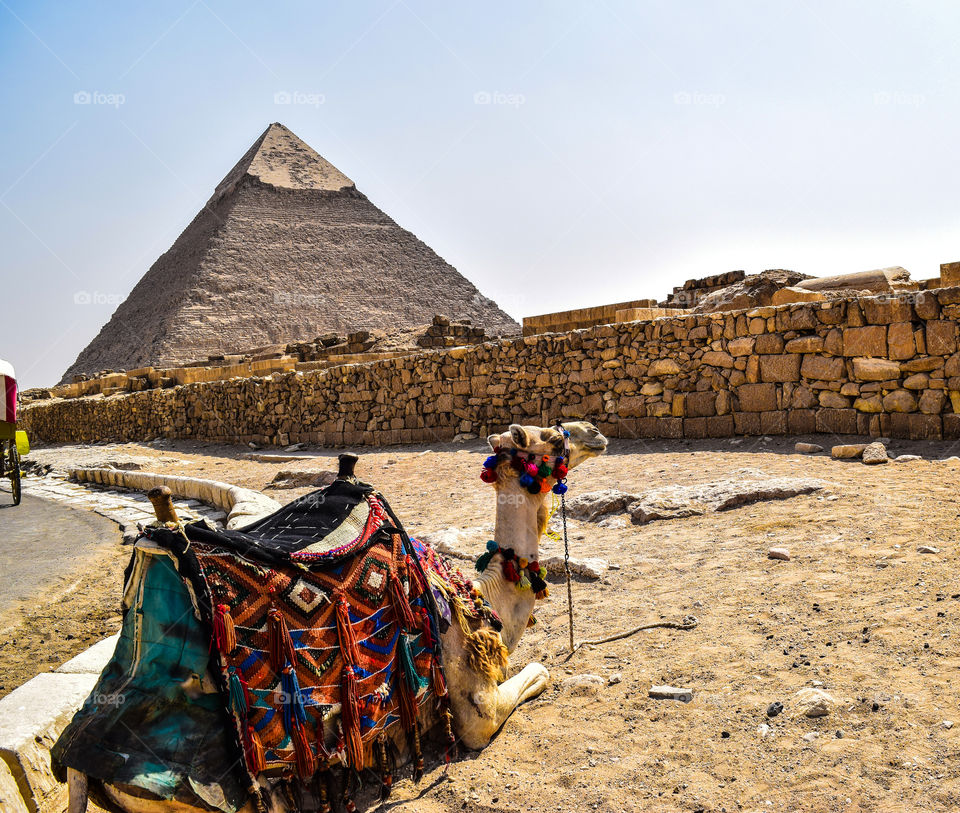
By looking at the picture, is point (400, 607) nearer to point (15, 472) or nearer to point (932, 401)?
point (932, 401)

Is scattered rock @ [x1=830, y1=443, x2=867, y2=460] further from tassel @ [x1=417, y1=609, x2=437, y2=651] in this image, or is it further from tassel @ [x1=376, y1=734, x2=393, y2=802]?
tassel @ [x1=376, y1=734, x2=393, y2=802]

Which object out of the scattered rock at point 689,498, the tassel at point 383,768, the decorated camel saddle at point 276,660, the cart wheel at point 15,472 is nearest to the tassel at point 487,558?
the decorated camel saddle at point 276,660

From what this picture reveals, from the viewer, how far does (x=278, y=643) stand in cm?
214

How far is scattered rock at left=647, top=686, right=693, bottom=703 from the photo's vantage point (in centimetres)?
289

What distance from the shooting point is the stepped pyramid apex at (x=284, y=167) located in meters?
99.9

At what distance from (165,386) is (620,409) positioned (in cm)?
2015

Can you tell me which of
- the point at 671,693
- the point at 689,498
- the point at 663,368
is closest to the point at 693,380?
the point at 663,368

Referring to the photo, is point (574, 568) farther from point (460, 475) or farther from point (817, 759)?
point (460, 475)

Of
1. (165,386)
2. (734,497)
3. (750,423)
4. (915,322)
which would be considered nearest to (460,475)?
(750,423)

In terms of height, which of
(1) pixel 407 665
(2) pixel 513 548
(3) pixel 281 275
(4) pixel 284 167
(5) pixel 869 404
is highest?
(4) pixel 284 167

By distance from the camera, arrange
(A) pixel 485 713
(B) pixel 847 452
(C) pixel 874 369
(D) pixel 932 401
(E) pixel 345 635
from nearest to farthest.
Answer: (E) pixel 345 635 → (A) pixel 485 713 → (B) pixel 847 452 → (D) pixel 932 401 → (C) pixel 874 369

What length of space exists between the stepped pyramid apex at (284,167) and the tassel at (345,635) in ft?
341

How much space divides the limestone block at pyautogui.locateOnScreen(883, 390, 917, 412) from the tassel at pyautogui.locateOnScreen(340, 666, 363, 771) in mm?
6788

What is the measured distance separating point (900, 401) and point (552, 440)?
229 inches
